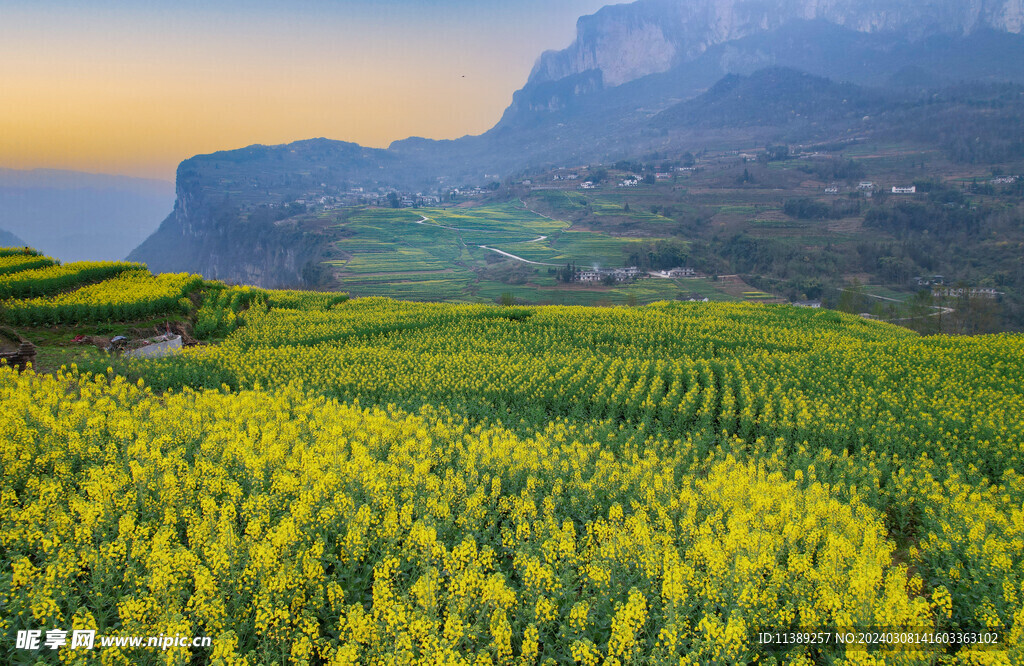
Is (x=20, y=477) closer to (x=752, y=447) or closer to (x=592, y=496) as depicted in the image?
(x=592, y=496)

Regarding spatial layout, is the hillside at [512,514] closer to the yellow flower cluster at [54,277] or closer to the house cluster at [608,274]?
the yellow flower cluster at [54,277]

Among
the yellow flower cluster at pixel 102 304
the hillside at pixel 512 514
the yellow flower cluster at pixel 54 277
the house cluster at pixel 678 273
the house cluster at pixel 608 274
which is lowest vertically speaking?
the house cluster at pixel 678 273

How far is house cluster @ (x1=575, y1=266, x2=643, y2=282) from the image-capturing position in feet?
296

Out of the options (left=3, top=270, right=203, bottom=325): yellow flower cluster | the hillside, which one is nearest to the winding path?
(left=3, top=270, right=203, bottom=325): yellow flower cluster

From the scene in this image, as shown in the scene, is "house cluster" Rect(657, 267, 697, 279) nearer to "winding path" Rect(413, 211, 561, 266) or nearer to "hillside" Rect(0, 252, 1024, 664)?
"winding path" Rect(413, 211, 561, 266)

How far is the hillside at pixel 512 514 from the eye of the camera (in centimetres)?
553

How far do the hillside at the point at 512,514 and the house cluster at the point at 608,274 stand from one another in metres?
74.2

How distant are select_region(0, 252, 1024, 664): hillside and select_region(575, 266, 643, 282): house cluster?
74.2m

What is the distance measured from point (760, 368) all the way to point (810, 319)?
14464 millimetres

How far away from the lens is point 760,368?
59.0 ft

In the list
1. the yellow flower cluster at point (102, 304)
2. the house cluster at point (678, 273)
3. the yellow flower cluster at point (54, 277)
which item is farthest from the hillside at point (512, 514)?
the house cluster at point (678, 273)

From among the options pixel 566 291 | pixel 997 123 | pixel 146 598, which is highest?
pixel 997 123

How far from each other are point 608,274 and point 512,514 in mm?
86197

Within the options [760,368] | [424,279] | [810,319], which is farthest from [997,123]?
[760,368]
